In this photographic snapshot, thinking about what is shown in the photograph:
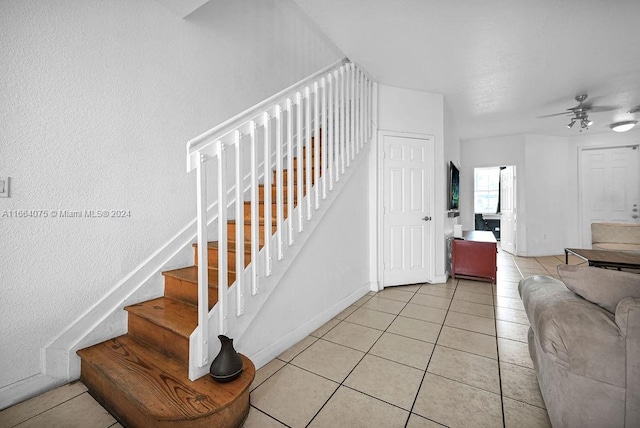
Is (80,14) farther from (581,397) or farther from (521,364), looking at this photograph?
(521,364)

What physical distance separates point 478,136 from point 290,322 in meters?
6.38

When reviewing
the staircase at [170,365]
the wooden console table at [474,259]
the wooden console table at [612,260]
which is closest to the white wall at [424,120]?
the wooden console table at [474,259]

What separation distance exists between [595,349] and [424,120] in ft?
11.1

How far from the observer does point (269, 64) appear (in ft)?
10.3

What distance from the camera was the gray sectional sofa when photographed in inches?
40.4

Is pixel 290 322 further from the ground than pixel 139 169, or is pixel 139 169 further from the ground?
pixel 139 169

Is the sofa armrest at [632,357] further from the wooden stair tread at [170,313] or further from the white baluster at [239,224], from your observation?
the wooden stair tread at [170,313]

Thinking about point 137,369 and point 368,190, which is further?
point 368,190

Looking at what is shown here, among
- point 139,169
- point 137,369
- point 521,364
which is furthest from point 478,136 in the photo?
point 137,369

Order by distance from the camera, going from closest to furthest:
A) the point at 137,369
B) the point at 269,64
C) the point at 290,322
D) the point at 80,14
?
the point at 137,369
the point at 80,14
the point at 290,322
the point at 269,64

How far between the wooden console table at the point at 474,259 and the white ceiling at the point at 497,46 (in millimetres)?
2228

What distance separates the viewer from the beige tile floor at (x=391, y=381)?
1.41m

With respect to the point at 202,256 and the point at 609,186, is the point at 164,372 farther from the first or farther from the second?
the point at 609,186

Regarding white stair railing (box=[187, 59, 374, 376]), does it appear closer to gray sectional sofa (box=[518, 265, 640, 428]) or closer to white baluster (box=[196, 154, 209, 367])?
white baluster (box=[196, 154, 209, 367])
